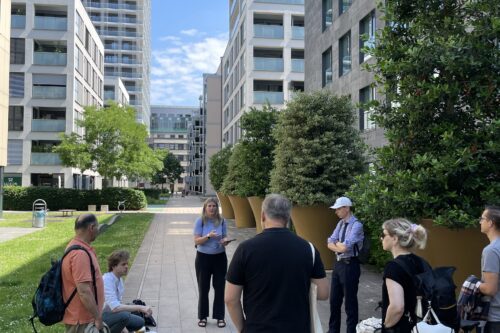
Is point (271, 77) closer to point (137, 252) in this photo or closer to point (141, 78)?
point (137, 252)

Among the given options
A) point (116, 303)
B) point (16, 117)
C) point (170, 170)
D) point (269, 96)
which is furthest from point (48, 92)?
point (170, 170)

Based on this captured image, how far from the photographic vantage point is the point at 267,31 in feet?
139

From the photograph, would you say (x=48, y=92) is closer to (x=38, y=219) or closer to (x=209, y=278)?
(x=38, y=219)

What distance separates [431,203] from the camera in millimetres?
5660

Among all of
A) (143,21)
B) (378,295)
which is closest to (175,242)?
(378,295)

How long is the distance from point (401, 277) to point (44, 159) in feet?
137

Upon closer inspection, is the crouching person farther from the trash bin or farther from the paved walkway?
the trash bin

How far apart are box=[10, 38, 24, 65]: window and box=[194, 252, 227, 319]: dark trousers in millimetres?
41493

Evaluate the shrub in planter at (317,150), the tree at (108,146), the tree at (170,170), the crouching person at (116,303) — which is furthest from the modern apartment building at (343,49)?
the tree at (170,170)

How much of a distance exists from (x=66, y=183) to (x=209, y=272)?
37.7 m

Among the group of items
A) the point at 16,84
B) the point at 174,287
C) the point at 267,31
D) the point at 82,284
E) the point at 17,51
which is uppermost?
the point at 267,31

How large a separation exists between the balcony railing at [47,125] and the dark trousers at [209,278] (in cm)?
3858

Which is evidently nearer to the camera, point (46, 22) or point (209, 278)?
point (209, 278)

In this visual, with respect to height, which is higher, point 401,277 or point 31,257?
point 401,277
